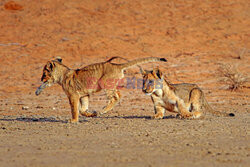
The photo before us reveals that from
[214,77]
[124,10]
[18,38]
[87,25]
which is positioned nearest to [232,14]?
[124,10]

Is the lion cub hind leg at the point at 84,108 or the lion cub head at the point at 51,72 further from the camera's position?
the lion cub hind leg at the point at 84,108

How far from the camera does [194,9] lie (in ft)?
100

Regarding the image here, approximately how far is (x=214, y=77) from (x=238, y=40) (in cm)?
812

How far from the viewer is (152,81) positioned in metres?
9.09

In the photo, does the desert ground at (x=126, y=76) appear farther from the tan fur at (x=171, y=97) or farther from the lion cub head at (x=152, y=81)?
the lion cub head at (x=152, y=81)

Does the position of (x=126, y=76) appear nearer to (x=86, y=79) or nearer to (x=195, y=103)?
(x=86, y=79)

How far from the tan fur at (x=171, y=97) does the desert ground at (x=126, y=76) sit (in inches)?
11.0

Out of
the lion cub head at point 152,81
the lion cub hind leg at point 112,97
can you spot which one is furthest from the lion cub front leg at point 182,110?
the lion cub hind leg at point 112,97

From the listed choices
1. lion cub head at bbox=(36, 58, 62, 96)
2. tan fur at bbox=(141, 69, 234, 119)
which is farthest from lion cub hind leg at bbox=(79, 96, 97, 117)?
tan fur at bbox=(141, 69, 234, 119)

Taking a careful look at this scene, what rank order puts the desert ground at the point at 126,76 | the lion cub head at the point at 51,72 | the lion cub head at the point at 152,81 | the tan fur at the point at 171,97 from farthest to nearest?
the lion cub head at the point at 51,72 → the tan fur at the point at 171,97 → the lion cub head at the point at 152,81 → the desert ground at the point at 126,76

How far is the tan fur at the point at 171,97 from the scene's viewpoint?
910 cm

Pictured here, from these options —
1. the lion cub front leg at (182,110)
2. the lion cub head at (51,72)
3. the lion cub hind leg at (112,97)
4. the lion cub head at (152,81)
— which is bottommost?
the lion cub front leg at (182,110)

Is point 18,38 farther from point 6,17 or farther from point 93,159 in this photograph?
point 93,159

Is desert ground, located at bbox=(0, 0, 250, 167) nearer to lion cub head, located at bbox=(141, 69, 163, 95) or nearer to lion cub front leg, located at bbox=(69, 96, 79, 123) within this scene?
lion cub front leg, located at bbox=(69, 96, 79, 123)
